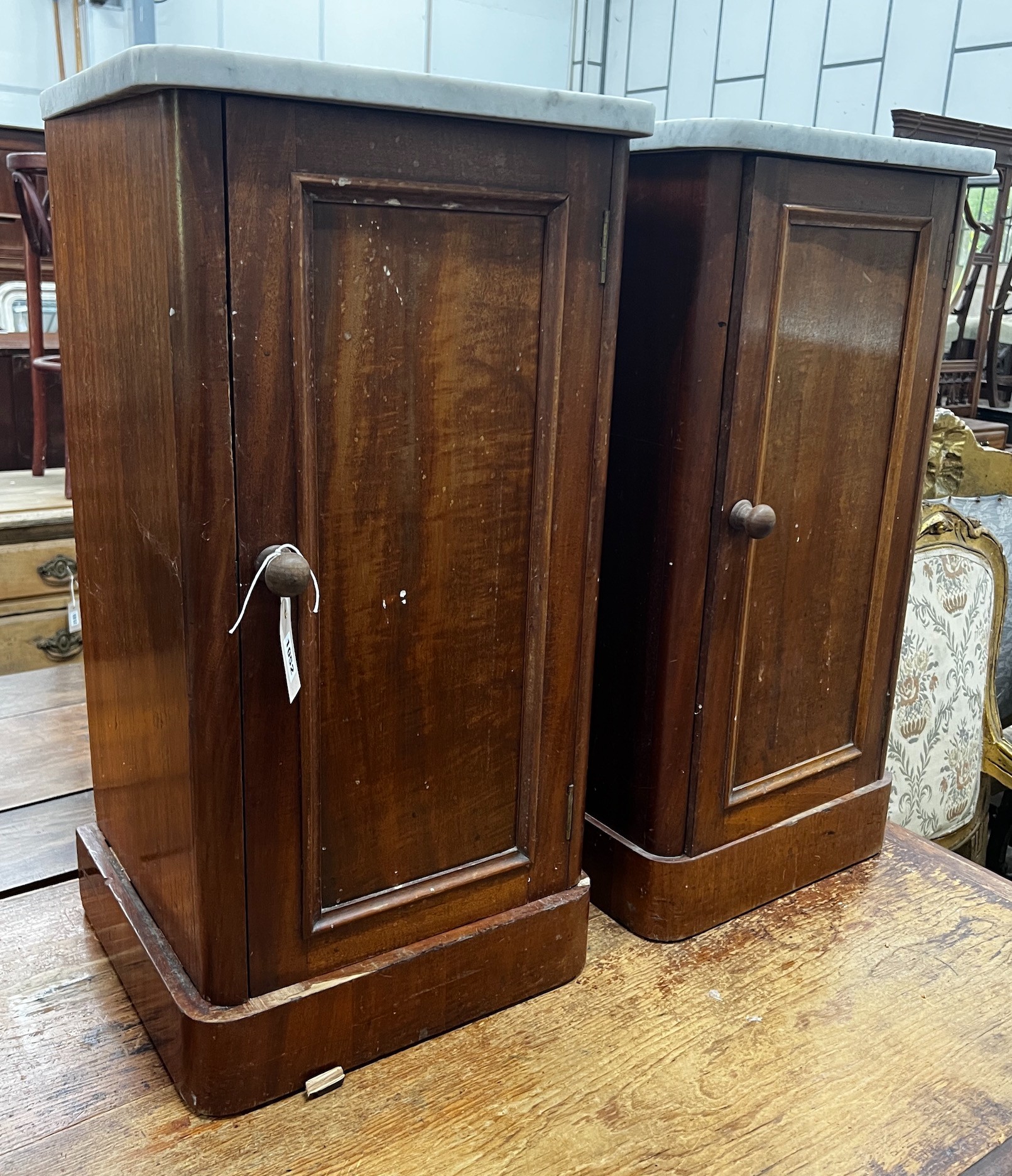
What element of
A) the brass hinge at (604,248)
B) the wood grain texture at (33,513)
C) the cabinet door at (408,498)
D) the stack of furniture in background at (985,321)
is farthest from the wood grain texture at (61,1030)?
the stack of furniture in background at (985,321)

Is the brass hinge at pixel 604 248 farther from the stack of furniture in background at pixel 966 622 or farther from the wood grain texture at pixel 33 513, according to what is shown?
the wood grain texture at pixel 33 513

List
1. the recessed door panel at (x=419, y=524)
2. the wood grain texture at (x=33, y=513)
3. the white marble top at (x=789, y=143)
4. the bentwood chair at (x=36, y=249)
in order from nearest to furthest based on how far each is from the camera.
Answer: the recessed door panel at (x=419, y=524)
the white marble top at (x=789, y=143)
the bentwood chair at (x=36, y=249)
the wood grain texture at (x=33, y=513)

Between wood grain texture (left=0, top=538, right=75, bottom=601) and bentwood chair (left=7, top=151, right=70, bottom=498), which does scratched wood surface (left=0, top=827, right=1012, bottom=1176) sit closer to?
wood grain texture (left=0, top=538, right=75, bottom=601)

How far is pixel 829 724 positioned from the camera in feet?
3.32

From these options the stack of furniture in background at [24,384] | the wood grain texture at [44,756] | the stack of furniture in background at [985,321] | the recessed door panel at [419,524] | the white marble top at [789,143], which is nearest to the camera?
the recessed door panel at [419,524]

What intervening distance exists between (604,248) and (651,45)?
14.4 ft

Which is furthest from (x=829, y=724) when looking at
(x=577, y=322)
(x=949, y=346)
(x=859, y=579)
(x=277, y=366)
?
(x=949, y=346)

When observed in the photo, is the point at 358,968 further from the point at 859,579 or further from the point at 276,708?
the point at 859,579

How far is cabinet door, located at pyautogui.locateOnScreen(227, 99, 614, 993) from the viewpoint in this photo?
2.03ft

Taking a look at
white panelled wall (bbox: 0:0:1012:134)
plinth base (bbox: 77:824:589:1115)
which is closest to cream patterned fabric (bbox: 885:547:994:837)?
plinth base (bbox: 77:824:589:1115)

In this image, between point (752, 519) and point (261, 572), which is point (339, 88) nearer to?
point (261, 572)

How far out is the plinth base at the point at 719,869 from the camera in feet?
3.04

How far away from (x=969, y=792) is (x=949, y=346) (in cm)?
263

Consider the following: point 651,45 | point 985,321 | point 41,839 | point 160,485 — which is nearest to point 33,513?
point 41,839
